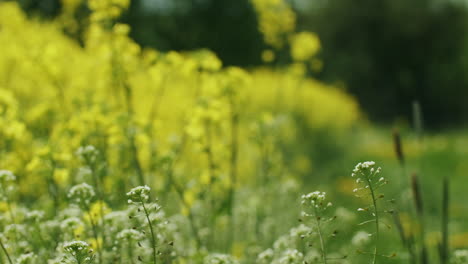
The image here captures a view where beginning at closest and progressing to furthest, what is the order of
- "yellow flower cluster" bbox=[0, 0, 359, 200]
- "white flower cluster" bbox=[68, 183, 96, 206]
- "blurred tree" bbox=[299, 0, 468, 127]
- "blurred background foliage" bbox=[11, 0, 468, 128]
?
1. "white flower cluster" bbox=[68, 183, 96, 206]
2. "yellow flower cluster" bbox=[0, 0, 359, 200]
3. "blurred background foliage" bbox=[11, 0, 468, 128]
4. "blurred tree" bbox=[299, 0, 468, 127]

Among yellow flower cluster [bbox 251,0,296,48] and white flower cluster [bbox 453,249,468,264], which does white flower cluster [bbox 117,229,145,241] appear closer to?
white flower cluster [bbox 453,249,468,264]

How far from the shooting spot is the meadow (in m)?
2.24

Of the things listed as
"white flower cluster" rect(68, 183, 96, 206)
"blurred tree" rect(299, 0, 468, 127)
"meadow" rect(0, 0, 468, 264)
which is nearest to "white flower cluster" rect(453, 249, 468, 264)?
"meadow" rect(0, 0, 468, 264)

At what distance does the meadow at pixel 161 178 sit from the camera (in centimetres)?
224

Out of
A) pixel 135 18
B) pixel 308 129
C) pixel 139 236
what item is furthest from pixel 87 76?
pixel 135 18

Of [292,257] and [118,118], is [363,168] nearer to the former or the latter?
[292,257]

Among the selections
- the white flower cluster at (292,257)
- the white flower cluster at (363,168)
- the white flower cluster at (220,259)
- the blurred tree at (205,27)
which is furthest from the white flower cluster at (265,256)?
the blurred tree at (205,27)

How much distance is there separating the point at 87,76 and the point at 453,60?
61.6 ft

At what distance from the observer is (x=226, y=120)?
14.2 feet

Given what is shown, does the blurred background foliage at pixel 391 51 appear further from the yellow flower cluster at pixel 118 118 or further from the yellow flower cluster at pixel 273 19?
the yellow flower cluster at pixel 118 118

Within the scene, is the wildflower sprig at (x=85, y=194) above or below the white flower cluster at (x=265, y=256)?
above

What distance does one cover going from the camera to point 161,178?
4.96 metres

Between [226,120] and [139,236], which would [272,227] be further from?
[139,236]

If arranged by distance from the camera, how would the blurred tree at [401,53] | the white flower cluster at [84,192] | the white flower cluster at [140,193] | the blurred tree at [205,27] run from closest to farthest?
the white flower cluster at [140,193] → the white flower cluster at [84,192] → the blurred tree at [205,27] → the blurred tree at [401,53]
